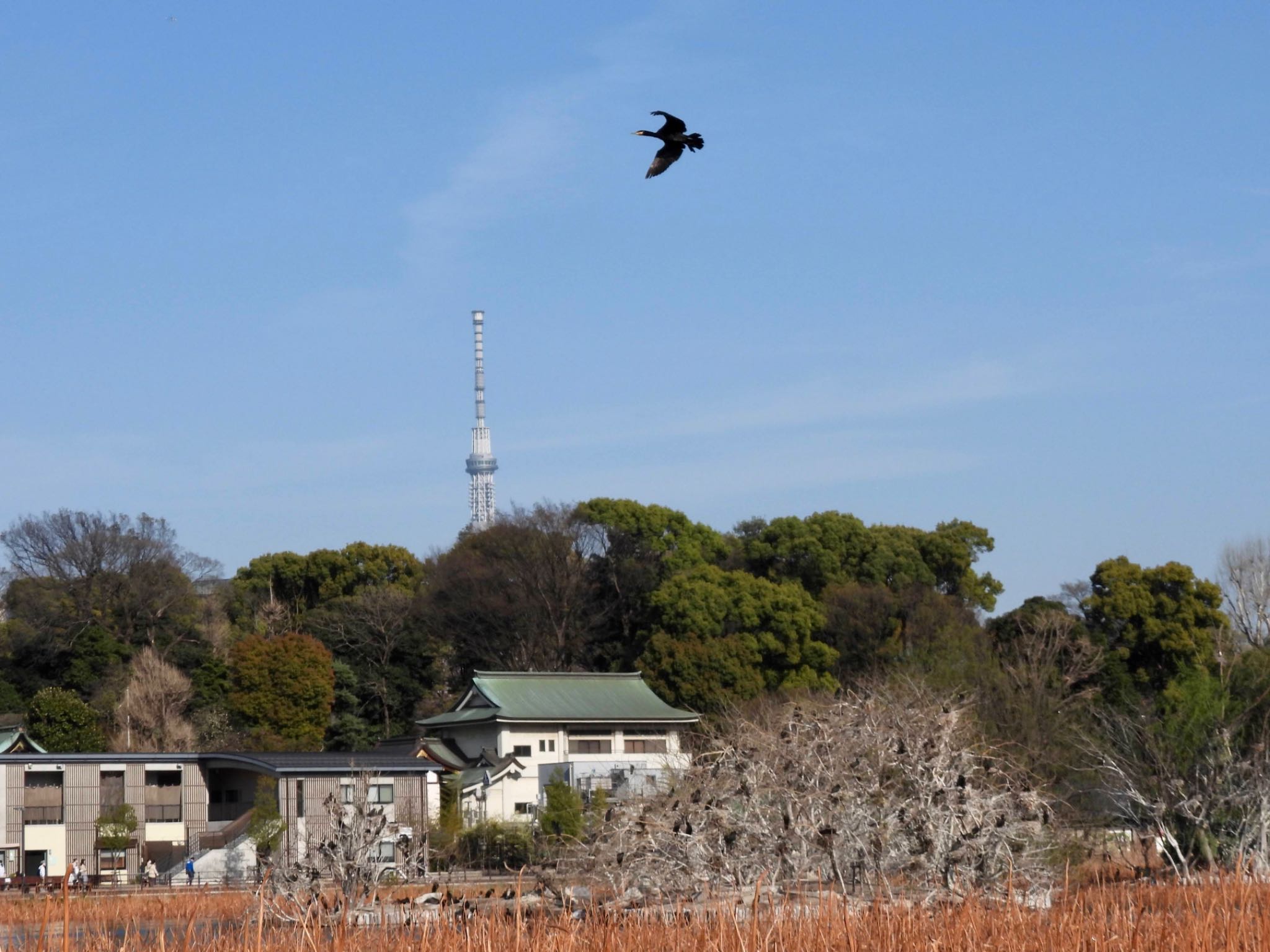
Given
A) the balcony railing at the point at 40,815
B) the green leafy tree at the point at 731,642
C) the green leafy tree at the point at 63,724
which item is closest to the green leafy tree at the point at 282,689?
the green leafy tree at the point at 63,724

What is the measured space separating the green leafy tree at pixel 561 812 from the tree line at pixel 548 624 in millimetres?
Result: 6941

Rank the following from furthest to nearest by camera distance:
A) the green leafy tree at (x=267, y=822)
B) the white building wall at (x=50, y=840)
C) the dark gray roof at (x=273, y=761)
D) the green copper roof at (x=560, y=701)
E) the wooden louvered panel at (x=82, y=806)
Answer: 1. the green copper roof at (x=560, y=701)
2. the dark gray roof at (x=273, y=761)
3. the wooden louvered panel at (x=82, y=806)
4. the white building wall at (x=50, y=840)
5. the green leafy tree at (x=267, y=822)

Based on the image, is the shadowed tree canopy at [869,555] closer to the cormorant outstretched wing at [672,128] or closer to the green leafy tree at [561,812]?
the green leafy tree at [561,812]

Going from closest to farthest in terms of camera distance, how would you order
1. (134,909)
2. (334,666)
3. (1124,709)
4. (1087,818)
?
1. (134,909)
2. (1087,818)
3. (1124,709)
4. (334,666)

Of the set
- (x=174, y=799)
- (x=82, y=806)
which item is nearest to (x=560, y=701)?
(x=174, y=799)

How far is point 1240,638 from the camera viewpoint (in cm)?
4331

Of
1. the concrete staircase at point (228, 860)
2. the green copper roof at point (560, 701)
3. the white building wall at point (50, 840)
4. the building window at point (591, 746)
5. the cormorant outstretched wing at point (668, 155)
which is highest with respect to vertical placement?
the cormorant outstretched wing at point (668, 155)

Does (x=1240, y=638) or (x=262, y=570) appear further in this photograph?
(x=262, y=570)

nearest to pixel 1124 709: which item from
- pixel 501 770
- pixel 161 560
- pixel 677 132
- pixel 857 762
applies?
pixel 501 770

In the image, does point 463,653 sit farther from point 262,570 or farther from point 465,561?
point 262,570

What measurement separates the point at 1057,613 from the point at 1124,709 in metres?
9.29

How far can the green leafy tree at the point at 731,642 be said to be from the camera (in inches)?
1683

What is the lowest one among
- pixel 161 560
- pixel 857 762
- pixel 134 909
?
pixel 134 909

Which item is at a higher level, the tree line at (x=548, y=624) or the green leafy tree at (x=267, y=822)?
the tree line at (x=548, y=624)
